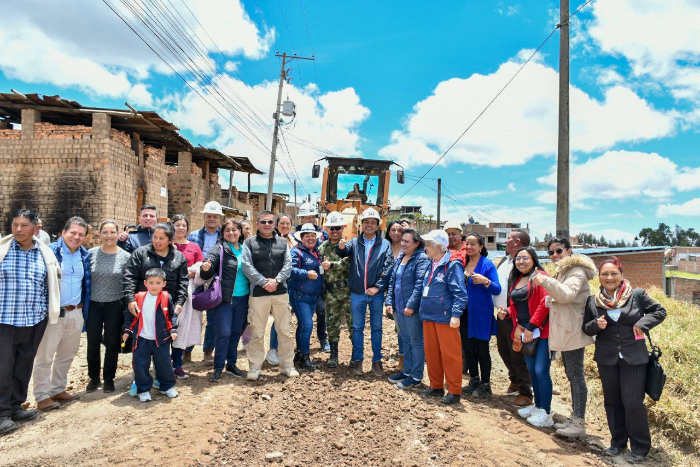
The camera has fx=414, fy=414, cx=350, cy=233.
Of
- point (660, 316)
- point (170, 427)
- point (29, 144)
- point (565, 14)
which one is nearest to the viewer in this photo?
point (660, 316)

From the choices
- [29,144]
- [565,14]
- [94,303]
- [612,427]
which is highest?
[565,14]

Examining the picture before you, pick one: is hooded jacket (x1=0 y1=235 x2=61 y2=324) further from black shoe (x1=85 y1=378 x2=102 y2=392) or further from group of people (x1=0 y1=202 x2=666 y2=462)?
black shoe (x1=85 y1=378 x2=102 y2=392)

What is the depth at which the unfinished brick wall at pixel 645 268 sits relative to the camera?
12.8 meters

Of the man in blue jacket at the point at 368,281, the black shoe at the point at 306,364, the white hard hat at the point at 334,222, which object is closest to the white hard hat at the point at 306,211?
the white hard hat at the point at 334,222

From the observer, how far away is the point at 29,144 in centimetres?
1082

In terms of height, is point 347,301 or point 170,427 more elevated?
point 347,301

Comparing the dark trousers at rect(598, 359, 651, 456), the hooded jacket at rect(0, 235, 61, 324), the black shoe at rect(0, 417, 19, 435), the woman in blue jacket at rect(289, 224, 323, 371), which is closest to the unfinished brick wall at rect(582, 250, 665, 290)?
the dark trousers at rect(598, 359, 651, 456)

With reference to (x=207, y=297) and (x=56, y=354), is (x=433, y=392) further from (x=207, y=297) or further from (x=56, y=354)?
(x=56, y=354)

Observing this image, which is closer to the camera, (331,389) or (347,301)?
(331,389)

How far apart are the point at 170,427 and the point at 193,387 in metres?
0.93

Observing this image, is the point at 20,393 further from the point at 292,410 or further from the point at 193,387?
the point at 292,410

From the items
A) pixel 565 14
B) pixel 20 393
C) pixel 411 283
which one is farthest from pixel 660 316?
pixel 565 14

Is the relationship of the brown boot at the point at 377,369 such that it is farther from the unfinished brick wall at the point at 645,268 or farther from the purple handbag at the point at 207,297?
the unfinished brick wall at the point at 645,268

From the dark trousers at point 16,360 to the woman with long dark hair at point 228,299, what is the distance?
1.58m
